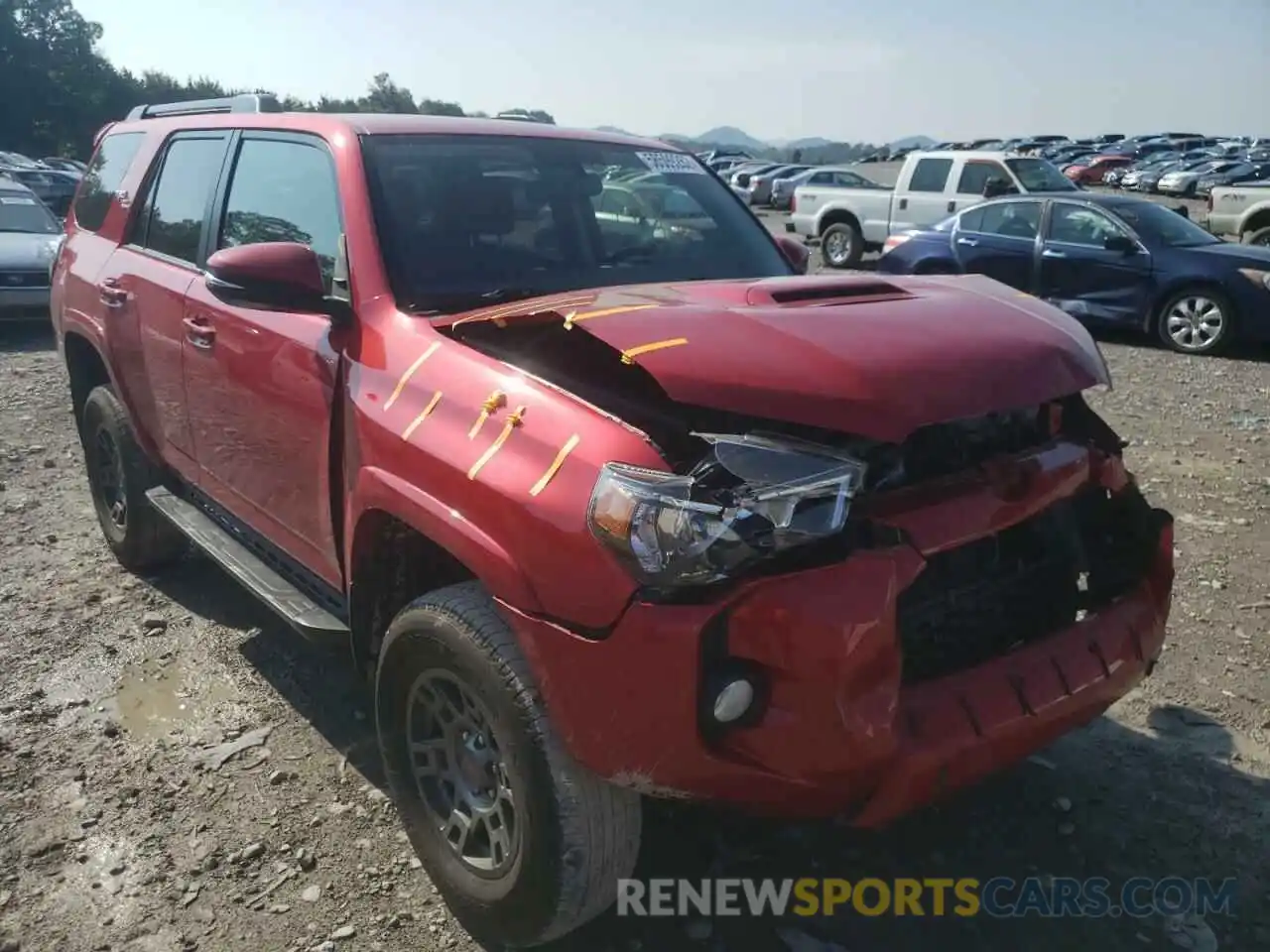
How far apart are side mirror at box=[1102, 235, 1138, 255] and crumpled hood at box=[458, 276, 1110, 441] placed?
845 cm

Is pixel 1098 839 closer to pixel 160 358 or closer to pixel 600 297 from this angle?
pixel 600 297

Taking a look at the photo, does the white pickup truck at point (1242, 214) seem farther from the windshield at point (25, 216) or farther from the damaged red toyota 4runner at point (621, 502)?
the windshield at point (25, 216)

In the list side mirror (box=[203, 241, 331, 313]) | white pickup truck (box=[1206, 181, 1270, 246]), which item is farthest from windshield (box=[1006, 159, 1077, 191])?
side mirror (box=[203, 241, 331, 313])

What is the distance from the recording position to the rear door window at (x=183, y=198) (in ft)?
12.7

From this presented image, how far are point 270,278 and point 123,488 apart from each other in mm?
2414

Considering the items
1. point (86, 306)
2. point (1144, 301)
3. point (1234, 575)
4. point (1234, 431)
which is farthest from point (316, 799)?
point (1144, 301)

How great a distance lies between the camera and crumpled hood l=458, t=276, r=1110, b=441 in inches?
78.5

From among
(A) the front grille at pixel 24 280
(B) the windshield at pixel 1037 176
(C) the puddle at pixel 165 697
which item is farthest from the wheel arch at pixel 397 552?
(B) the windshield at pixel 1037 176

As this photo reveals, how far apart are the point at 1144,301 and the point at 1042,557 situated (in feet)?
27.5

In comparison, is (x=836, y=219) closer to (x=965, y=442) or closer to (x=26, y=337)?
(x=26, y=337)

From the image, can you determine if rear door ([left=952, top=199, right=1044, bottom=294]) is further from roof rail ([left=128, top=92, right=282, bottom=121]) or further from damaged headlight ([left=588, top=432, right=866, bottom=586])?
damaged headlight ([left=588, top=432, right=866, bottom=586])

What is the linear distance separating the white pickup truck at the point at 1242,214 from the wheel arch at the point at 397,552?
14869 mm

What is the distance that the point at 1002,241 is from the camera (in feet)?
36.0

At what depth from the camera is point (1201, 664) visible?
12.6 ft
